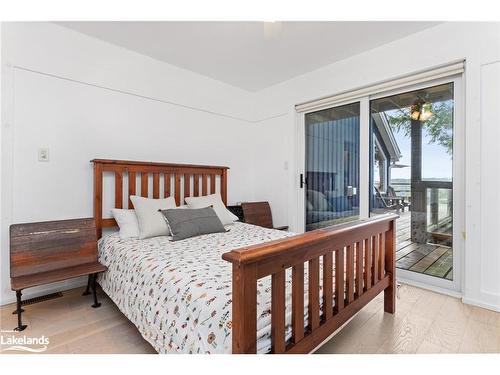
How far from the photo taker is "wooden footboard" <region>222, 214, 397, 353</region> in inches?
36.6

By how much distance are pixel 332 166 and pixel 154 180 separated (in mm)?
2130

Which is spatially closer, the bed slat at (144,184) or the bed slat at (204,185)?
the bed slat at (144,184)

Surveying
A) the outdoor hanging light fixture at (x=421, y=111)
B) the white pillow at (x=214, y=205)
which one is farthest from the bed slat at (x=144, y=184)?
the outdoor hanging light fixture at (x=421, y=111)

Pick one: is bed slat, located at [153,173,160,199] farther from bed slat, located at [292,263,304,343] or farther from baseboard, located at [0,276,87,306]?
bed slat, located at [292,263,304,343]

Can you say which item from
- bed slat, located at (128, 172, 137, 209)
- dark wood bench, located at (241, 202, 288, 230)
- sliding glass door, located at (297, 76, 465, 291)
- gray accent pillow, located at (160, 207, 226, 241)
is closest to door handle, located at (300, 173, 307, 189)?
sliding glass door, located at (297, 76, 465, 291)

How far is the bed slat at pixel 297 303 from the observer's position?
1147mm

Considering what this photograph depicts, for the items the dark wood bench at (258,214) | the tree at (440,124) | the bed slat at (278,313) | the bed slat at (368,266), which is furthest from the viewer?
the dark wood bench at (258,214)

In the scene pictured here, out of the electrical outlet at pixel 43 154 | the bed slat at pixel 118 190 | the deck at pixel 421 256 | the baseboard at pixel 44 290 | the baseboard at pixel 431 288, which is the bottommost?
the baseboard at pixel 431 288

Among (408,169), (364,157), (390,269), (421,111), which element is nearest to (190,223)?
(390,269)

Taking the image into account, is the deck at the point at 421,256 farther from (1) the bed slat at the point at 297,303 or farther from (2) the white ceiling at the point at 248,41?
(1) the bed slat at the point at 297,303

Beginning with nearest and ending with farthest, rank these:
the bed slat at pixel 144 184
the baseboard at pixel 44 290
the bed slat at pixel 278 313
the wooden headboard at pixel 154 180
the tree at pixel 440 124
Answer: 1. the bed slat at pixel 278 313
2. the baseboard at pixel 44 290
3. the tree at pixel 440 124
4. the wooden headboard at pixel 154 180
5. the bed slat at pixel 144 184

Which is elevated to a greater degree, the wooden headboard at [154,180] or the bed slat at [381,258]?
the wooden headboard at [154,180]

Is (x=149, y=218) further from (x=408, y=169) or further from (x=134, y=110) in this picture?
(x=408, y=169)

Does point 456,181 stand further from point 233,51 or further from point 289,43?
point 233,51
